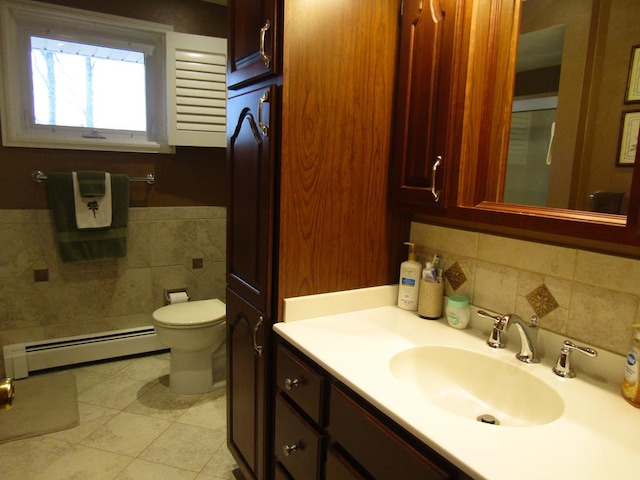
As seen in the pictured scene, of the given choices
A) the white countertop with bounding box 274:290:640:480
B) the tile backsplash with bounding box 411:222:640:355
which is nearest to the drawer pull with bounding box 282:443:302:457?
the white countertop with bounding box 274:290:640:480

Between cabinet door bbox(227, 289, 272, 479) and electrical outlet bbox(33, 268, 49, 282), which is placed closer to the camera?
cabinet door bbox(227, 289, 272, 479)

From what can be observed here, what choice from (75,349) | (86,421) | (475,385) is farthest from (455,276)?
(75,349)

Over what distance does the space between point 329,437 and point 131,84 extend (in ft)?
8.47

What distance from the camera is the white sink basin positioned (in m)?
1.05

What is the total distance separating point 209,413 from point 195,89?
194 cm

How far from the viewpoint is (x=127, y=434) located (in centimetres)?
210

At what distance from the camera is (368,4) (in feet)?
4.39

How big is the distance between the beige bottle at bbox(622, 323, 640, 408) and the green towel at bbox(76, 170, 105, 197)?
264 cm

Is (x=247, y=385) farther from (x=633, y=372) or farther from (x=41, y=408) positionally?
(x=41, y=408)

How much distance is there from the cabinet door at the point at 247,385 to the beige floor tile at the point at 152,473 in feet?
0.83

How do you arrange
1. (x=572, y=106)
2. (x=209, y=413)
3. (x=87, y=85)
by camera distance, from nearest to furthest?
(x=572, y=106) < (x=209, y=413) < (x=87, y=85)

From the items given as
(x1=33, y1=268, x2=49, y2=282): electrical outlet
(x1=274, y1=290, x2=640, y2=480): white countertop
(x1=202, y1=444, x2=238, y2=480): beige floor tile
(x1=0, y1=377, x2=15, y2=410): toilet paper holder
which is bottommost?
(x1=202, y1=444, x2=238, y2=480): beige floor tile

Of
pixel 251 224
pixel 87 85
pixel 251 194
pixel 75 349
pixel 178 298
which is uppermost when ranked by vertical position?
pixel 87 85

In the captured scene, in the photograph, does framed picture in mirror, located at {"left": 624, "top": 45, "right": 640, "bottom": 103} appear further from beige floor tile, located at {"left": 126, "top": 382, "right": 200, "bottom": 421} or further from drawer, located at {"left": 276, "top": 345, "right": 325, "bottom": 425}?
beige floor tile, located at {"left": 126, "top": 382, "right": 200, "bottom": 421}
